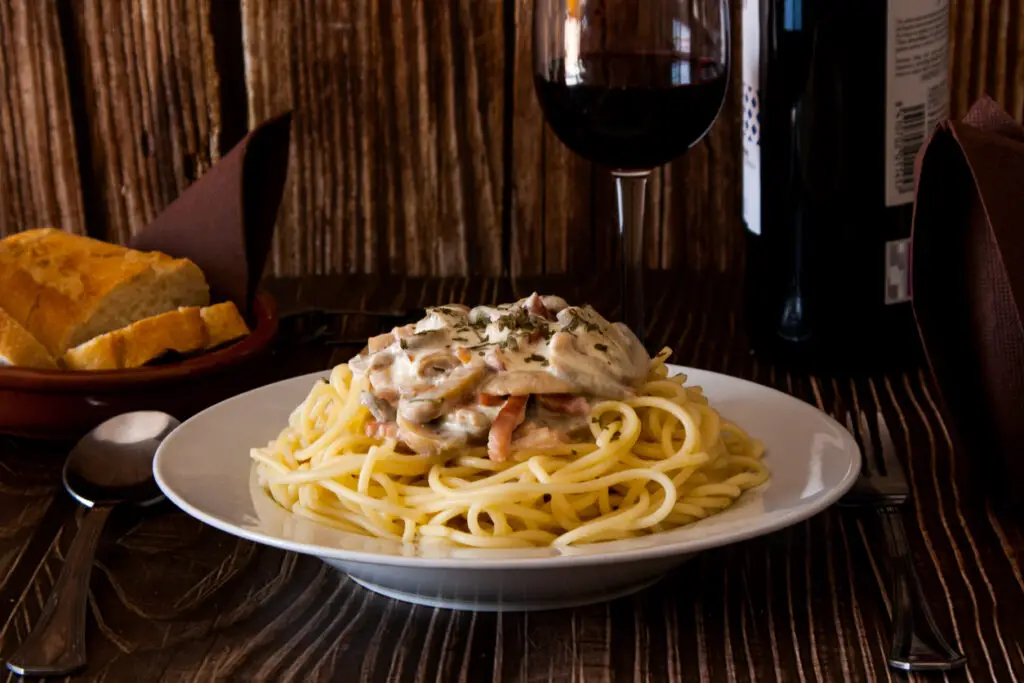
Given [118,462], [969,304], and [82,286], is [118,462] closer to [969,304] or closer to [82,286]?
[82,286]

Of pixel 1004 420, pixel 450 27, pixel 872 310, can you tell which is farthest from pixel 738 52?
pixel 1004 420

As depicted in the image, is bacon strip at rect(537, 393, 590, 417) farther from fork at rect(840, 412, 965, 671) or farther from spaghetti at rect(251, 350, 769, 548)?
fork at rect(840, 412, 965, 671)

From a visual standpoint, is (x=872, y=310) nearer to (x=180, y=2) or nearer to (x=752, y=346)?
(x=752, y=346)

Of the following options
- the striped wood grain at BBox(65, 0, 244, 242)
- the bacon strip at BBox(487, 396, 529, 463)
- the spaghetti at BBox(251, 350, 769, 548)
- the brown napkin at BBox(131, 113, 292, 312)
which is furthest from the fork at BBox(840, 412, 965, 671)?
the striped wood grain at BBox(65, 0, 244, 242)

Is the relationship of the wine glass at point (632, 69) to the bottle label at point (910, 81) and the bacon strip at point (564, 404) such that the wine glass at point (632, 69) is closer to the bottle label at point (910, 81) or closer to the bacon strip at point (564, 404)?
the bottle label at point (910, 81)

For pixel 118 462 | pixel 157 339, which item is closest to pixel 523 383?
pixel 118 462
